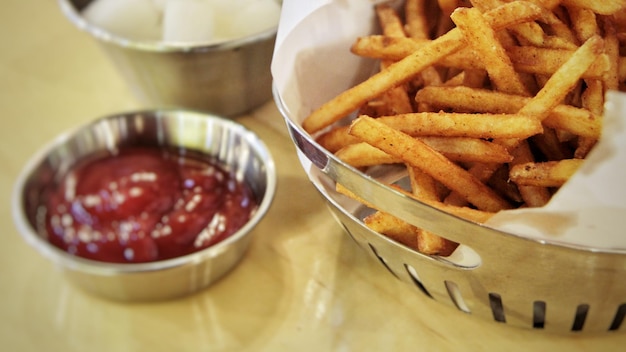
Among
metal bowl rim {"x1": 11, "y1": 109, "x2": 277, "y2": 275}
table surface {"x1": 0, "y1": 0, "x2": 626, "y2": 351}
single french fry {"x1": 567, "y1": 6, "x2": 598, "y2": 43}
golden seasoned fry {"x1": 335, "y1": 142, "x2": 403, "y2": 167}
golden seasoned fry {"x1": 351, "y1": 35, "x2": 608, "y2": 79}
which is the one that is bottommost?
table surface {"x1": 0, "y1": 0, "x2": 626, "y2": 351}

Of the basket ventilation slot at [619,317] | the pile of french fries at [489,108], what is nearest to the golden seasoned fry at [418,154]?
the pile of french fries at [489,108]

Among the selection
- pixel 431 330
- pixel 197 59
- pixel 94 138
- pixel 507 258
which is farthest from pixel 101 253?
pixel 507 258

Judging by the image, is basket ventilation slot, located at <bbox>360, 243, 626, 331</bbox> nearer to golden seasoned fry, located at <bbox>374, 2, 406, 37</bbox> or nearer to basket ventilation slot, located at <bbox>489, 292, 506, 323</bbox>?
basket ventilation slot, located at <bbox>489, 292, 506, 323</bbox>

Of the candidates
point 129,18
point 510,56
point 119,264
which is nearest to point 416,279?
point 510,56

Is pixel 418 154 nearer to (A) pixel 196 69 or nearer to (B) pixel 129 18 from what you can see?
(A) pixel 196 69

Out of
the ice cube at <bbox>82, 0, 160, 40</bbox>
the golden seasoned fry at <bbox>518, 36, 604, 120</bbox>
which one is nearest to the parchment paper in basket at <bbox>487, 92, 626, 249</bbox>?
the golden seasoned fry at <bbox>518, 36, 604, 120</bbox>

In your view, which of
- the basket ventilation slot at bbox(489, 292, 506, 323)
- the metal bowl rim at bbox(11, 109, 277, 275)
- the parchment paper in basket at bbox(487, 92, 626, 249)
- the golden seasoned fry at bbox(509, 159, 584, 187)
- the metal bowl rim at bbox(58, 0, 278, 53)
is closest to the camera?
the parchment paper in basket at bbox(487, 92, 626, 249)

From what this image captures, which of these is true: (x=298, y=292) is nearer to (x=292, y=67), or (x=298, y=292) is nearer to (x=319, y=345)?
(x=319, y=345)
